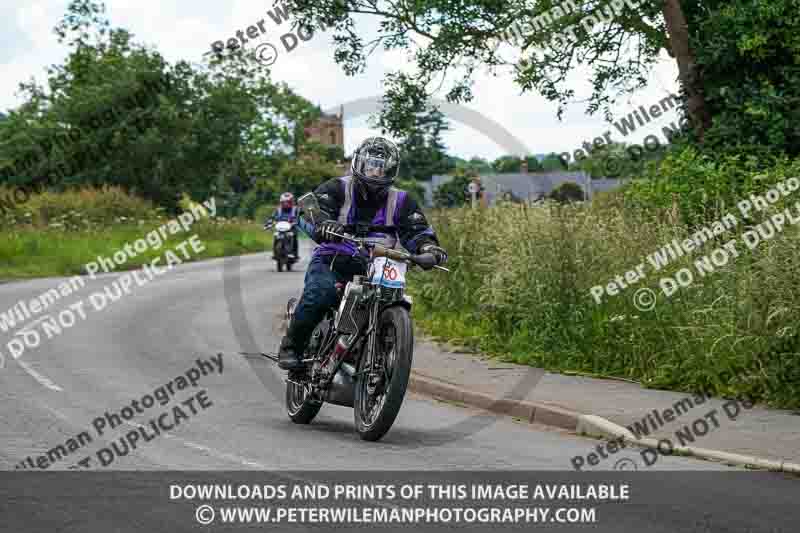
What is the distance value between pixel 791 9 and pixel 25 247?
23040mm

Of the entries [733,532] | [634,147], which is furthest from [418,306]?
[733,532]

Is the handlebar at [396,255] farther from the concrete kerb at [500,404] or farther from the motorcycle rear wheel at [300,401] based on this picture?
the concrete kerb at [500,404]

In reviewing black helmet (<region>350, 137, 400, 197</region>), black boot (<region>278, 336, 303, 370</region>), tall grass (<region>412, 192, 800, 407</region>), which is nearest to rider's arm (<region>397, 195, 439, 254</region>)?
black helmet (<region>350, 137, 400, 197</region>)

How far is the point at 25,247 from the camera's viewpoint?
34.3 meters

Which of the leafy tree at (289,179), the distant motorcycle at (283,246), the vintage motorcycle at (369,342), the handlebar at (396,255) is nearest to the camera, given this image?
the vintage motorcycle at (369,342)

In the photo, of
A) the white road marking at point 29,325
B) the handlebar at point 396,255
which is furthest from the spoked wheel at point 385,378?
the white road marking at point 29,325

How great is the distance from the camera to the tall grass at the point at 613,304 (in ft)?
36.9

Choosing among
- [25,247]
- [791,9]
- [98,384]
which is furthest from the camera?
[25,247]

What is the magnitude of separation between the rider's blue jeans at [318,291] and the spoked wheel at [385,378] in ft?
2.28

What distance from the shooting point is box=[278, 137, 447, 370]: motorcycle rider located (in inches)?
383

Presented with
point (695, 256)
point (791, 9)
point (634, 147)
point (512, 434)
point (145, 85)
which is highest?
point (145, 85)

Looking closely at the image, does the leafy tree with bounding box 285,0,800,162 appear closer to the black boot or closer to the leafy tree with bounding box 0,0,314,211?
the black boot

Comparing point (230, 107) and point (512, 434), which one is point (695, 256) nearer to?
point (512, 434)

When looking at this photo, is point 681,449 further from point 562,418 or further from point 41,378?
point 41,378
